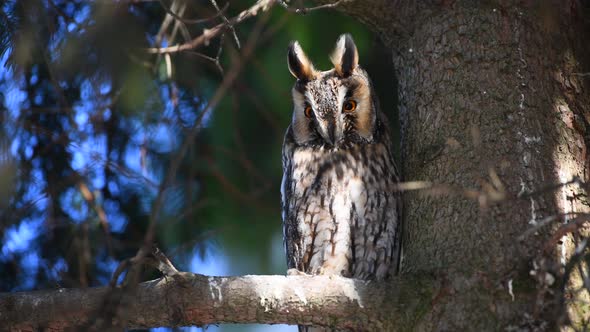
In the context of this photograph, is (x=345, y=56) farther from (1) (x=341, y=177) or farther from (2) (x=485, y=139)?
(2) (x=485, y=139)

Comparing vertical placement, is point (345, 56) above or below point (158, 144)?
above

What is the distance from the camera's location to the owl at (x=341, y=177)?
2.45 m

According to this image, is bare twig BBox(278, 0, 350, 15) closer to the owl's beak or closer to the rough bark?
the rough bark

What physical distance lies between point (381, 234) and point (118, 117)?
1.01 m

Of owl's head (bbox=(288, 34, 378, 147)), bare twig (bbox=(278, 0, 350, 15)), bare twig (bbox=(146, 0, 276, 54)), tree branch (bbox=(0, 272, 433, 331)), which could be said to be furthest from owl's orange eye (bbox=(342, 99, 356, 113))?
tree branch (bbox=(0, 272, 433, 331))

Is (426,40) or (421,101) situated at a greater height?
(426,40)

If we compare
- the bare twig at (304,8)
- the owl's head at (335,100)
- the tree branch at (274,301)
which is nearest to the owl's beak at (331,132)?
the owl's head at (335,100)

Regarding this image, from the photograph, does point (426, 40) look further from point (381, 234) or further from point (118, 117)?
point (118, 117)

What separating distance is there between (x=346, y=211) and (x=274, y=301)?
27.2 inches

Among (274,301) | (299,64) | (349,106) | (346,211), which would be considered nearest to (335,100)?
(349,106)

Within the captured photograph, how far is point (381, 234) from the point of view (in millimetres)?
2438

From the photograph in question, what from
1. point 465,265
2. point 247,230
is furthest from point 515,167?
point 247,230

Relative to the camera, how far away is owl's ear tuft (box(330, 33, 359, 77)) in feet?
8.14

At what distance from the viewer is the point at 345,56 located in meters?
2.49
